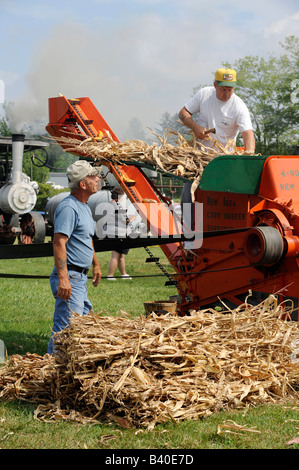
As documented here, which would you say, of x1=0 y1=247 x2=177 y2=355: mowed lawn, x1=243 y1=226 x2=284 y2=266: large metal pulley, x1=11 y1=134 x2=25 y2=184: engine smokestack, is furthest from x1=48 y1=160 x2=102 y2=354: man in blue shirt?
x1=11 y1=134 x2=25 y2=184: engine smokestack

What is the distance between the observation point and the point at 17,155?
16.8 meters

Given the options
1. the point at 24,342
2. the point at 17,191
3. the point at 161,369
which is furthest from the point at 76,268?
the point at 17,191

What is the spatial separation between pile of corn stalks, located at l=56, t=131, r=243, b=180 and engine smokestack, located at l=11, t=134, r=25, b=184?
10325 millimetres

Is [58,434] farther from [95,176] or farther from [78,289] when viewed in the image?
[95,176]

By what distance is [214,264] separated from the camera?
19.4 feet

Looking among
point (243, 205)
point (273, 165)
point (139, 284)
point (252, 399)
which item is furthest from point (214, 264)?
point (139, 284)

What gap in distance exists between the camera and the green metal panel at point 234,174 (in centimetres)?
541

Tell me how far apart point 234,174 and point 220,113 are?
1.43 metres

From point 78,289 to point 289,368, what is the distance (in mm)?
1716

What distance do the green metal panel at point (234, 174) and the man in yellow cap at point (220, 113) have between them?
945mm

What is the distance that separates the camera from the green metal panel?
5410mm
